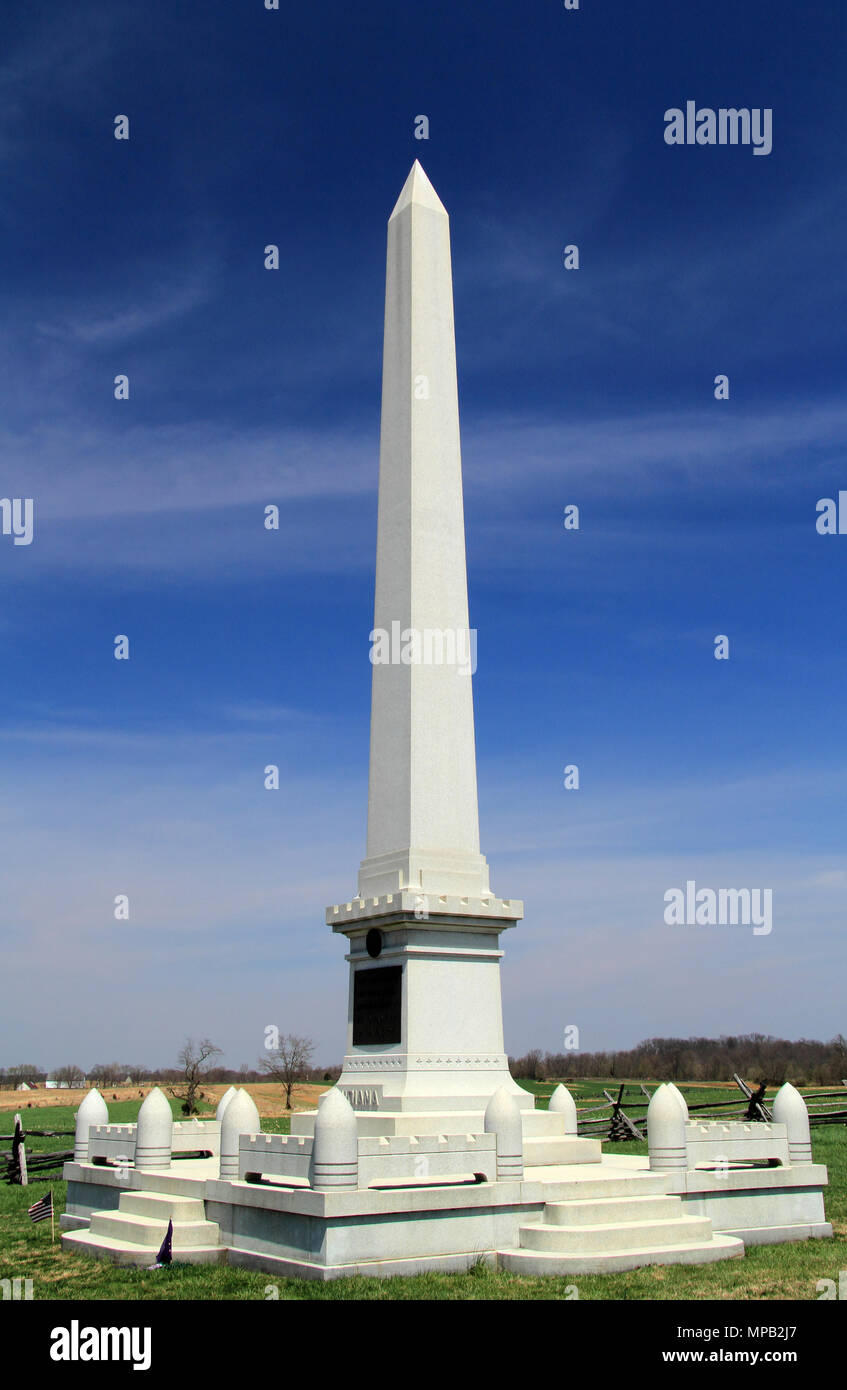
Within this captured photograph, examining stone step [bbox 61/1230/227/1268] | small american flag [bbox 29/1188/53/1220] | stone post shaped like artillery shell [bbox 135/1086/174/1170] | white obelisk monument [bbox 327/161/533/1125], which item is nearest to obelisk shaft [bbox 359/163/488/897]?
white obelisk monument [bbox 327/161/533/1125]

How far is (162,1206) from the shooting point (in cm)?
1784

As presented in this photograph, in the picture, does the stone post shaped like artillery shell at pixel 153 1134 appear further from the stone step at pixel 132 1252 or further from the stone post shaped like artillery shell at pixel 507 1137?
the stone post shaped like artillery shell at pixel 507 1137

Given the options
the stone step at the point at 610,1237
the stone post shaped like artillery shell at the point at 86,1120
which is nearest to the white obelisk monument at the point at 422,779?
the stone step at the point at 610,1237

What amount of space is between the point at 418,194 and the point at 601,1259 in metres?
20.1

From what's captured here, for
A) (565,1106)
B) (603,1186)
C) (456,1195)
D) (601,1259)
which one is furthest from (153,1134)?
(601,1259)

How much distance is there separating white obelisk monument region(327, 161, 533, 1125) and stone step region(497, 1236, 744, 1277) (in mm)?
3101

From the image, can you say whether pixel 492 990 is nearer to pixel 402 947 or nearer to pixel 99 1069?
pixel 402 947

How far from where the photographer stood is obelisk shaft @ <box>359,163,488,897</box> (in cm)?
2055

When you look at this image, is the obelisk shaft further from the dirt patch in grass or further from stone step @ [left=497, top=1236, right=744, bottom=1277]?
the dirt patch in grass

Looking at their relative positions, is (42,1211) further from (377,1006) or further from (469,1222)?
(469,1222)

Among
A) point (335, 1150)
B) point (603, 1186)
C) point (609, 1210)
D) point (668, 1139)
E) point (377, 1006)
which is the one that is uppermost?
point (377, 1006)

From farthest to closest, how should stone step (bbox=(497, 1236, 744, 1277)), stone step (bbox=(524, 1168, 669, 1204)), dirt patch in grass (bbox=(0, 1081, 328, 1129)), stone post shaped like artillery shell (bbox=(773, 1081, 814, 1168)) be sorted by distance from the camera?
dirt patch in grass (bbox=(0, 1081, 328, 1129)) → stone post shaped like artillery shell (bbox=(773, 1081, 814, 1168)) → stone step (bbox=(524, 1168, 669, 1204)) → stone step (bbox=(497, 1236, 744, 1277))

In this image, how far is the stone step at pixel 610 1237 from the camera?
50.8 ft
